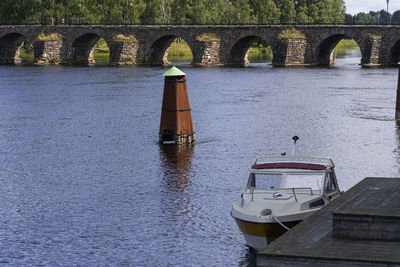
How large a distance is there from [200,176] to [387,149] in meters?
11.6

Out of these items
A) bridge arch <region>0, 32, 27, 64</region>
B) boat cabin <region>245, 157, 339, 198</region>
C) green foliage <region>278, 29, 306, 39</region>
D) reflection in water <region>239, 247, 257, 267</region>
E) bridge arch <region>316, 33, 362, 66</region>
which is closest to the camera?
reflection in water <region>239, 247, 257, 267</region>

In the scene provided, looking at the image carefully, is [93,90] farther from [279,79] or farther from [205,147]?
[205,147]

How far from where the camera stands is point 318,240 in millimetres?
16359

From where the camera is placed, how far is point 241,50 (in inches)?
4545

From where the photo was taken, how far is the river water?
22875 mm

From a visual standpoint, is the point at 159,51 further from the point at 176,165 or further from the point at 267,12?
the point at 176,165

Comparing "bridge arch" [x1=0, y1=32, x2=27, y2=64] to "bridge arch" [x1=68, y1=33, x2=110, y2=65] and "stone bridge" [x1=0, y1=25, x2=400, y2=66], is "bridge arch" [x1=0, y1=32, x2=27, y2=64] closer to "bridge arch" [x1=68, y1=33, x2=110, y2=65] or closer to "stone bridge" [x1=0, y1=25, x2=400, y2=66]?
"stone bridge" [x1=0, y1=25, x2=400, y2=66]

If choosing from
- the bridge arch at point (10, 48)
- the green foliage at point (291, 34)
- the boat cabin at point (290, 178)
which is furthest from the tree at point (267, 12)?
the boat cabin at point (290, 178)

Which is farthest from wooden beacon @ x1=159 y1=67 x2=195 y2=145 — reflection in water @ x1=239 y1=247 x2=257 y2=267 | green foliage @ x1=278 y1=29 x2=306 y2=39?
green foliage @ x1=278 y1=29 x2=306 y2=39

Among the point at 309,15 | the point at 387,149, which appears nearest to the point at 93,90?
the point at 387,149

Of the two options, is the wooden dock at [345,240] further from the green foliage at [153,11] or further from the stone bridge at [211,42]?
the green foliage at [153,11]

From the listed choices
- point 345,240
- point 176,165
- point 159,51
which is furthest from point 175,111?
point 159,51

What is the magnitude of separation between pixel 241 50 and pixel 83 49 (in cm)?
2778

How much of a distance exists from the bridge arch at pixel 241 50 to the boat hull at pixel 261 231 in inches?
3632
